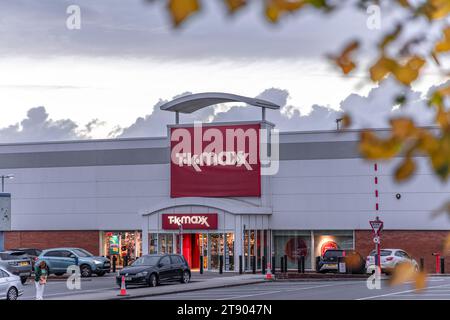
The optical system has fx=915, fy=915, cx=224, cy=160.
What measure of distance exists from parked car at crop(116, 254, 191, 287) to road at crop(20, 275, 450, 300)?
926 millimetres

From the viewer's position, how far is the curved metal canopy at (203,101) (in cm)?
4509

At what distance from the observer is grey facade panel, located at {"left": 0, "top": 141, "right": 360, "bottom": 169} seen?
47.8 meters

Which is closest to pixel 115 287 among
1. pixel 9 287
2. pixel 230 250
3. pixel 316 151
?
pixel 9 287

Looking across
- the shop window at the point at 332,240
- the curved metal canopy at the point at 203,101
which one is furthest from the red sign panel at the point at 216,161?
the shop window at the point at 332,240

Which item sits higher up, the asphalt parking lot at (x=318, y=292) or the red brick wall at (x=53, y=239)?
the red brick wall at (x=53, y=239)

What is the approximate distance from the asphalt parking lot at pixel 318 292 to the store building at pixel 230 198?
30.4 ft

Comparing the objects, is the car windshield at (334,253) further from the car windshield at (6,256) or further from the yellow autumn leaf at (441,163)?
the yellow autumn leaf at (441,163)

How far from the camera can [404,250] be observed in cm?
4581

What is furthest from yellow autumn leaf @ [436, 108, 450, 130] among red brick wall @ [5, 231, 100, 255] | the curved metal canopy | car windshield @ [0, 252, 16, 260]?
red brick wall @ [5, 231, 100, 255]

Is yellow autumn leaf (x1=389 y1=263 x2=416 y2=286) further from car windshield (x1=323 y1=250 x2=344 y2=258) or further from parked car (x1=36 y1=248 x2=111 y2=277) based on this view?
parked car (x1=36 y1=248 x2=111 y2=277)

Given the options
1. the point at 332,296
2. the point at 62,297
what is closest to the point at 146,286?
the point at 62,297
